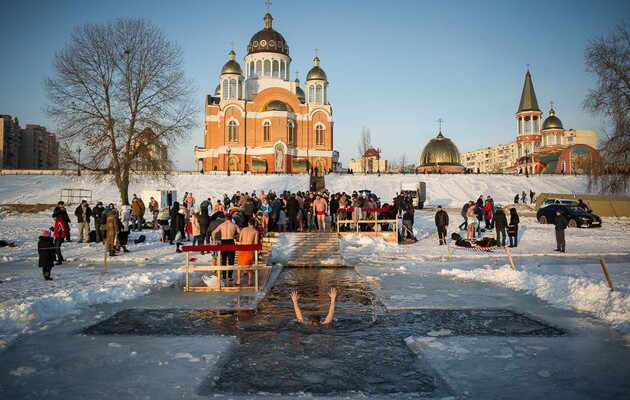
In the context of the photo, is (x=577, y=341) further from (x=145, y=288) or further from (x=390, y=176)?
(x=390, y=176)

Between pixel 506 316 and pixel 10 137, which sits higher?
pixel 10 137

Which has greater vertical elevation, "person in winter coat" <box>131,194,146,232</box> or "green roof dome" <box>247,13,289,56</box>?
"green roof dome" <box>247,13,289,56</box>

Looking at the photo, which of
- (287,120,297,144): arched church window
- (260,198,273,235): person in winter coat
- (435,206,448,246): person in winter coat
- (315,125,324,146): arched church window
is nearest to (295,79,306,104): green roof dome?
(315,125,324,146): arched church window

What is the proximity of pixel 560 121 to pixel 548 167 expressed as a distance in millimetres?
20212

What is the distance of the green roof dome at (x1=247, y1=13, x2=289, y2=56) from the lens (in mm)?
62688

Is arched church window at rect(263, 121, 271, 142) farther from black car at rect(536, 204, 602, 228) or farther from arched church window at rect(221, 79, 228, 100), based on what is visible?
black car at rect(536, 204, 602, 228)

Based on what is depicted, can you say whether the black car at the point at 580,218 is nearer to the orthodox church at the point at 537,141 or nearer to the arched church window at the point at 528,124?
the orthodox church at the point at 537,141

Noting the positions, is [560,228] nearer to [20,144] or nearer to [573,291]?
[573,291]

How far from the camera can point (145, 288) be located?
36.2 ft

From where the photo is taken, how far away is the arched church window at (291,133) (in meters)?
59.4

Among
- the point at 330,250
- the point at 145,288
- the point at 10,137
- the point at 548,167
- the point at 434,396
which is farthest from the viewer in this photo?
the point at 10,137

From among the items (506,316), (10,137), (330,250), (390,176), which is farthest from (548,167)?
(10,137)

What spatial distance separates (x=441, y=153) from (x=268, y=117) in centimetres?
2894

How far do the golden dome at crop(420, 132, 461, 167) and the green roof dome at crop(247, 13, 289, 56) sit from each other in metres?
26.6
